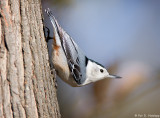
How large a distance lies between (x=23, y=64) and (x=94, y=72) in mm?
1359

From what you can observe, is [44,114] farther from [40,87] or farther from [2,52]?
[2,52]

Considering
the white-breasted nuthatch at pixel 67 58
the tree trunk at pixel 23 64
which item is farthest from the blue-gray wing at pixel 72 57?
the tree trunk at pixel 23 64

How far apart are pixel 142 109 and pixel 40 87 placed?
185cm

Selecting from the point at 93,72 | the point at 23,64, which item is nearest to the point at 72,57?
the point at 93,72

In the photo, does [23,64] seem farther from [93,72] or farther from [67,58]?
[93,72]

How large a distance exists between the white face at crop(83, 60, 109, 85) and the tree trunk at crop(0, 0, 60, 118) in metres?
1.02

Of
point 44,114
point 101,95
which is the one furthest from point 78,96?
point 44,114

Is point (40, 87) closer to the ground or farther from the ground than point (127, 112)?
farther from the ground

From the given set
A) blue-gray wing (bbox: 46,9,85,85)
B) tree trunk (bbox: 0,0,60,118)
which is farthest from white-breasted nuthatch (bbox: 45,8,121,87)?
tree trunk (bbox: 0,0,60,118)

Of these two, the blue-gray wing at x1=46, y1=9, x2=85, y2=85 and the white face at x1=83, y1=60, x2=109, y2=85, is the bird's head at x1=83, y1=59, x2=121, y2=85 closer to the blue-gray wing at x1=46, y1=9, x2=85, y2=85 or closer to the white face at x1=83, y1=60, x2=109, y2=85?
the white face at x1=83, y1=60, x2=109, y2=85

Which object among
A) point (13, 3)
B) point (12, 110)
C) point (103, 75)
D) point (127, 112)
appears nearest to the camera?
point (12, 110)

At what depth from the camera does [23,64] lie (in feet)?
4.96

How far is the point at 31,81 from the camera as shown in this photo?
1538 mm

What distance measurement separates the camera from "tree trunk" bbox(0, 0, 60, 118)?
1428 mm
